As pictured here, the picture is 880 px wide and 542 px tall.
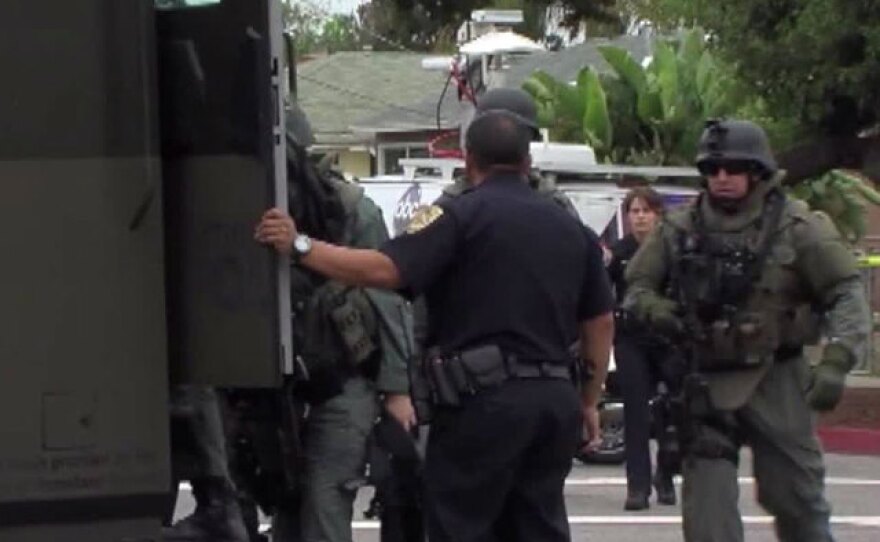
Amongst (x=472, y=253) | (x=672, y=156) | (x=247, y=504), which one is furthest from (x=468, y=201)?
(x=672, y=156)

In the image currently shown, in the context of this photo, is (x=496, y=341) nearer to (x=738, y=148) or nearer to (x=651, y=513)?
(x=738, y=148)

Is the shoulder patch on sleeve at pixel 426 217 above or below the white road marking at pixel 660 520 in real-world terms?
above

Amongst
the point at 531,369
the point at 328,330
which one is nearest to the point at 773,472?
the point at 531,369

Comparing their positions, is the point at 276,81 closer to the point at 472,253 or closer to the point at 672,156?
the point at 472,253

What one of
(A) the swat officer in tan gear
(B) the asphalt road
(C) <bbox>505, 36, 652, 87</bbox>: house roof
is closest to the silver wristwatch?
(A) the swat officer in tan gear

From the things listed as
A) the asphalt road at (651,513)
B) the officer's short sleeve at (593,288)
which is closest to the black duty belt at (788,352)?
the officer's short sleeve at (593,288)

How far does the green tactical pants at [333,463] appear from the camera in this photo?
7.98 meters

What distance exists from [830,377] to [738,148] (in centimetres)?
87

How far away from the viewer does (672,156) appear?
101ft

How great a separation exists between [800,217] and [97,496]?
344cm

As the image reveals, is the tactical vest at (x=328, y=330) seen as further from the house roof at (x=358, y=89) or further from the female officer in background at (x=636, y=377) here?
the house roof at (x=358, y=89)

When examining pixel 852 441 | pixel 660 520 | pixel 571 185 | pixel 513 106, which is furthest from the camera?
pixel 571 185

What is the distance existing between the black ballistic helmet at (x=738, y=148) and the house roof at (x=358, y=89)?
39.4 m

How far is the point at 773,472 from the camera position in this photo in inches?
331
